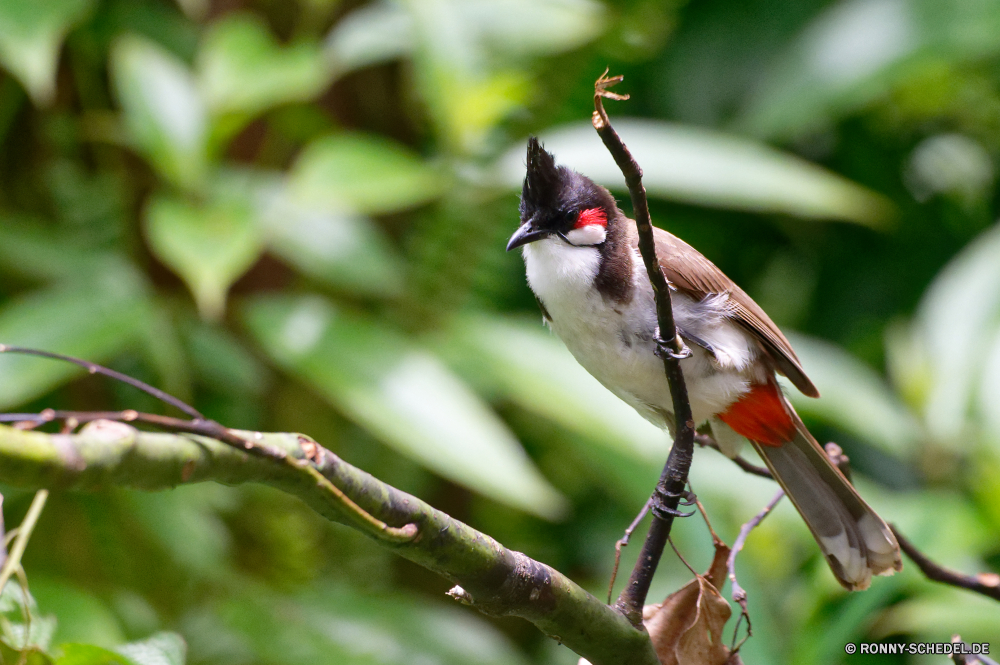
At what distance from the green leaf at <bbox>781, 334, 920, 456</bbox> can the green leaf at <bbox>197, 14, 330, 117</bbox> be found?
1.47 meters

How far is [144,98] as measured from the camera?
2.26m

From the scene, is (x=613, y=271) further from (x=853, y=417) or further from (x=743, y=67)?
(x=743, y=67)

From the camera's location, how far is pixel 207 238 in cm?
203

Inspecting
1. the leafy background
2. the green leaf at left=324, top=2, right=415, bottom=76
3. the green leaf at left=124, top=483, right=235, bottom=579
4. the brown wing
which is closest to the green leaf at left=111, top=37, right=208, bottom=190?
the leafy background

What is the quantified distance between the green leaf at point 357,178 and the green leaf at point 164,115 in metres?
0.25

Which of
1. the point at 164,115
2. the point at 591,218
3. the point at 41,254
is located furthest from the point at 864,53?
the point at 41,254

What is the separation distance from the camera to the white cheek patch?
128 centimetres

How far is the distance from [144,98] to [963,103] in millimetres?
2729

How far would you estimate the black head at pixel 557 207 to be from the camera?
1242mm

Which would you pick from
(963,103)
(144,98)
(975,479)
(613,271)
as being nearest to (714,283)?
(613,271)

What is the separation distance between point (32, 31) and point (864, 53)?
215 centimetres

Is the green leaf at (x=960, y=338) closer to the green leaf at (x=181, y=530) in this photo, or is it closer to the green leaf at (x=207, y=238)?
the green leaf at (x=207, y=238)

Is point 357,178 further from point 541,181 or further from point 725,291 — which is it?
point 725,291

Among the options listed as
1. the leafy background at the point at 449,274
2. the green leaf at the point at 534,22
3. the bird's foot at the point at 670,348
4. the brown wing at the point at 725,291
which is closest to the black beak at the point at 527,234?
the brown wing at the point at 725,291
